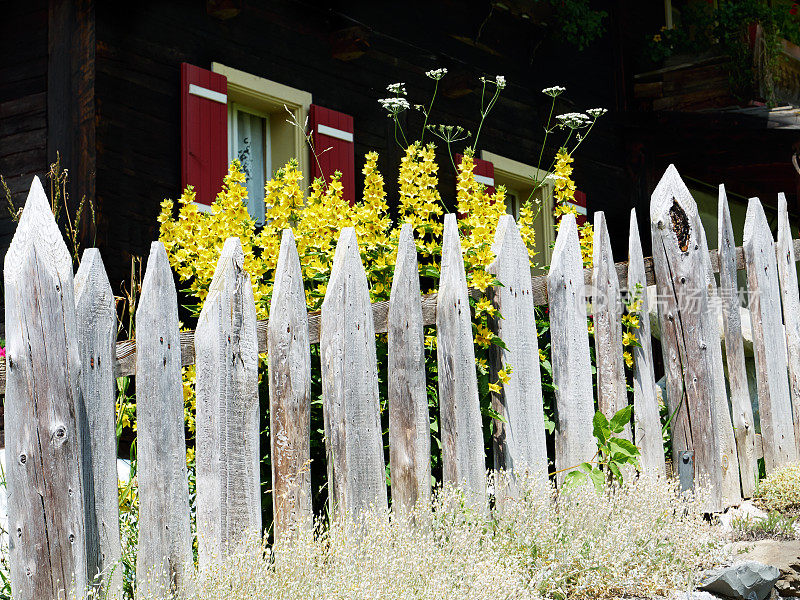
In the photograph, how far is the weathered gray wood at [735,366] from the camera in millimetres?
4684

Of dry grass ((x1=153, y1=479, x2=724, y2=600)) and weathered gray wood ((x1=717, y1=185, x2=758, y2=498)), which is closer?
dry grass ((x1=153, y1=479, x2=724, y2=600))

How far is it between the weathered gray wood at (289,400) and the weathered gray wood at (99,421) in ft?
1.75

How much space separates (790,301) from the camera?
16.9 feet

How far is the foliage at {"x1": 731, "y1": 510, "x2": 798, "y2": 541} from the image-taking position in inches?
161

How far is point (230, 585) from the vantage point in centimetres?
298

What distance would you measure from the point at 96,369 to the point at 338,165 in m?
5.10

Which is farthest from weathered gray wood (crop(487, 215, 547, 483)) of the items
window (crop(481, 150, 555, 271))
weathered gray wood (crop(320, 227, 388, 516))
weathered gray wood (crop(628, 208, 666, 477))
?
window (crop(481, 150, 555, 271))

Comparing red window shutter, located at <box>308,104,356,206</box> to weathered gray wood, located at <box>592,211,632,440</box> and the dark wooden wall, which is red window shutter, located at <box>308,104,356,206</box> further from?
weathered gray wood, located at <box>592,211,632,440</box>

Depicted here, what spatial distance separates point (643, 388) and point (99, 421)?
2.41 meters

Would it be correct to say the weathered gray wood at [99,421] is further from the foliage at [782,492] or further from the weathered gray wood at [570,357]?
the foliage at [782,492]

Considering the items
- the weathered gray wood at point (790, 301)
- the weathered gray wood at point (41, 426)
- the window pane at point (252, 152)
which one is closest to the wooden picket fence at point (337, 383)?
the weathered gray wood at point (41, 426)

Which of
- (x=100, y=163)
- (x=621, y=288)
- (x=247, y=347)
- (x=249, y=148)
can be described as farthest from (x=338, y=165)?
(x=247, y=347)

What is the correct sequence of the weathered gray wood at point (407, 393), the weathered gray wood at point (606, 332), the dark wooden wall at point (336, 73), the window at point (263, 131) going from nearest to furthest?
the weathered gray wood at point (407, 393) < the weathered gray wood at point (606, 332) < the dark wooden wall at point (336, 73) < the window at point (263, 131)

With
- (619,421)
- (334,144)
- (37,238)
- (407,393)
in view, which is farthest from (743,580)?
(334,144)
